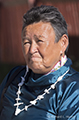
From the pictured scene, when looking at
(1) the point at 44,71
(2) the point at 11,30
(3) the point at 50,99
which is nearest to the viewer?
(3) the point at 50,99

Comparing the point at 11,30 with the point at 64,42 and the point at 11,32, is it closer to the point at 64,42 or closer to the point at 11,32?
the point at 11,32

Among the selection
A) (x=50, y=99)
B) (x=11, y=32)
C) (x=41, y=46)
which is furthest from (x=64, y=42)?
(x=11, y=32)

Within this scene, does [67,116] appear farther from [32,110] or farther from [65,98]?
[32,110]

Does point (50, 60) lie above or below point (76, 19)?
above

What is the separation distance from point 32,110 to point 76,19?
4.95 meters

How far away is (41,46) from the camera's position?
1636 mm

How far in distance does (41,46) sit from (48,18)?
0.22 metres

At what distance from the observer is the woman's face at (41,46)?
1.62 metres

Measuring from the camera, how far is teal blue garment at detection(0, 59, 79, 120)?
145 cm

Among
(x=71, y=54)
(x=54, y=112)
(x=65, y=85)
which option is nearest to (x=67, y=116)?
(x=54, y=112)

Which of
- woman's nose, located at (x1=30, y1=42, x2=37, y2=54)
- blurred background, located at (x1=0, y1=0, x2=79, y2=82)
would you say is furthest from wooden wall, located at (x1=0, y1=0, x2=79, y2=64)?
woman's nose, located at (x1=30, y1=42, x2=37, y2=54)

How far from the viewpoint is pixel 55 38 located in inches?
65.5

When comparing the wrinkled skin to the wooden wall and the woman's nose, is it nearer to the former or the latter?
the woman's nose

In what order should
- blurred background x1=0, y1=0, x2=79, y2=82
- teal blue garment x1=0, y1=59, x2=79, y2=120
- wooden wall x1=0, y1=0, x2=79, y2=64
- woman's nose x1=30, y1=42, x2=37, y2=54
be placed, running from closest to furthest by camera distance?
teal blue garment x1=0, y1=59, x2=79, y2=120
woman's nose x1=30, y1=42, x2=37, y2=54
blurred background x1=0, y1=0, x2=79, y2=82
wooden wall x1=0, y1=0, x2=79, y2=64
